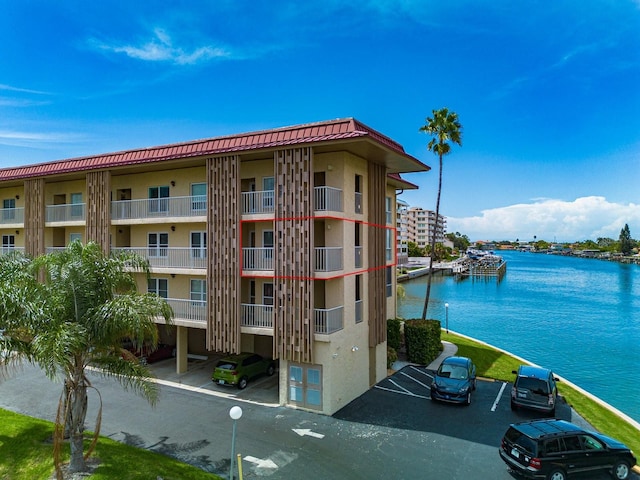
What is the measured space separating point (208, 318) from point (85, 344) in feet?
26.9

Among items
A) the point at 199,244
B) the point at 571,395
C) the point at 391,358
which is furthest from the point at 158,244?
the point at 571,395

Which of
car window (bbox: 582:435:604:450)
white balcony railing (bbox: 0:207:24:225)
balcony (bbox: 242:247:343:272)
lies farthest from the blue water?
white balcony railing (bbox: 0:207:24:225)

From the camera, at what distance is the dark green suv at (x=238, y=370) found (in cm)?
1936

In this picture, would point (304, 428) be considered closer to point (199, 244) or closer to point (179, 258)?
point (179, 258)

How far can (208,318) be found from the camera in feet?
62.4

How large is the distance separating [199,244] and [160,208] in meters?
2.97

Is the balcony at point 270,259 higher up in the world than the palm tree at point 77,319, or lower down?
higher up

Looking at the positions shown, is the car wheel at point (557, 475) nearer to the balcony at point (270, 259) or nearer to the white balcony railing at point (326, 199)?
the balcony at point (270, 259)

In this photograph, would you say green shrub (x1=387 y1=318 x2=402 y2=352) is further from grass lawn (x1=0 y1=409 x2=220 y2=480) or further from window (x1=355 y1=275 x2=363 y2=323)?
grass lawn (x1=0 y1=409 x2=220 y2=480)

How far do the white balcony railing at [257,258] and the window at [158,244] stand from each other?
5598mm

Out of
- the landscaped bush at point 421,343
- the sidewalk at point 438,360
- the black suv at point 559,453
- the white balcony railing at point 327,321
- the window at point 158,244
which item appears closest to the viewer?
the black suv at point 559,453

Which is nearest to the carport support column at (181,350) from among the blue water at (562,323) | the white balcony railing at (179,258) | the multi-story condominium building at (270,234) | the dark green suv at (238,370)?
the multi-story condominium building at (270,234)

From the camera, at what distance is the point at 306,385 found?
17.3m

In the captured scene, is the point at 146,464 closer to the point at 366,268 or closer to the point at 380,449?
the point at 380,449
